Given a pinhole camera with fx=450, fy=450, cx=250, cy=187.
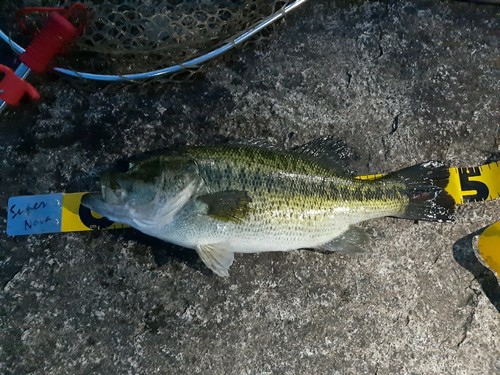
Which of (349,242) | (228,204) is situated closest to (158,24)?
(228,204)

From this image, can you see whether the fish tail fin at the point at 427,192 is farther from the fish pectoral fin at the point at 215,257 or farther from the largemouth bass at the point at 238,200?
the fish pectoral fin at the point at 215,257

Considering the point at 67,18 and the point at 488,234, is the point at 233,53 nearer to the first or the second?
the point at 67,18

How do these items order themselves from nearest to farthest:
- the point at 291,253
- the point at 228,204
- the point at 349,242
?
the point at 228,204
the point at 349,242
the point at 291,253

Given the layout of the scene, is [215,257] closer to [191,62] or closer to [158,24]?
[191,62]

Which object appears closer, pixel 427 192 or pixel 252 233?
pixel 252 233

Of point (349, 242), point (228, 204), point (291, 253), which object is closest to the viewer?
point (228, 204)

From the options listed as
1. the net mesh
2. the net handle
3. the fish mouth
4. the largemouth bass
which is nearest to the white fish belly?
the largemouth bass

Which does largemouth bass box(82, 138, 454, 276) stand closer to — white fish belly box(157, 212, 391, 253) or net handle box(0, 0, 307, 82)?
white fish belly box(157, 212, 391, 253)

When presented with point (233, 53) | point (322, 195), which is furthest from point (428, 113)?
point (233, 53)
